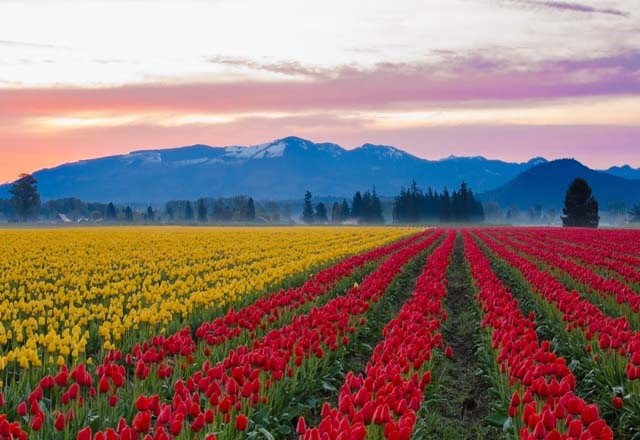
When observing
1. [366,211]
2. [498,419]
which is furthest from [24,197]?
[498,419]

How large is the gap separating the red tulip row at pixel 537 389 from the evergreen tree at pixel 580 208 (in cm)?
8878

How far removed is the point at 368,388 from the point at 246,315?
4483 millimetres

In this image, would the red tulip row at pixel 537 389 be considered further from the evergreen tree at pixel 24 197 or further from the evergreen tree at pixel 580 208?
the evergreen tree at pixel 24 197

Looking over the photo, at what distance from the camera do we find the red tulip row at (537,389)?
502 cm

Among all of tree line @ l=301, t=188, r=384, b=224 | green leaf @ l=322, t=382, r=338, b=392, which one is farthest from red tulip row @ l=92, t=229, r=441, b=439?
tree line @ l=301, t=188, r=384, b=224

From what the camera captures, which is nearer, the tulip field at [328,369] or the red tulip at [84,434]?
the red tulip at [84,434]

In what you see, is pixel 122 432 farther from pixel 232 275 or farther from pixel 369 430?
pixel 232 275

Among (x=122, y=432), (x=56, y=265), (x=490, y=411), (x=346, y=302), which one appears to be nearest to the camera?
(x=122, y=432)

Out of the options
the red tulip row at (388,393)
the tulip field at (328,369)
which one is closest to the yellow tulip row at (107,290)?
the tulip field at (328,369)

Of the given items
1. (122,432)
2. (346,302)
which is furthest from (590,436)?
(346,302)

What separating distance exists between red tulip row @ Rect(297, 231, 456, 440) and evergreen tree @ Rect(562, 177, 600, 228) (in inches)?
3551

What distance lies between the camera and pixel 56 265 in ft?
74.9

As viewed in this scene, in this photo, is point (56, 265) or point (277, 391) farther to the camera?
point (56, 265)

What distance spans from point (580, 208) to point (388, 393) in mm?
95337
